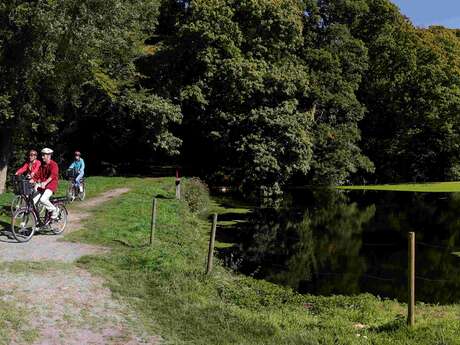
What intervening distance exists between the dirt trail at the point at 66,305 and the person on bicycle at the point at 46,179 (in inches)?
60.1

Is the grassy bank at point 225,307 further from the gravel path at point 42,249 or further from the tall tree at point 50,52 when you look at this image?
the tall tree at point 50,52

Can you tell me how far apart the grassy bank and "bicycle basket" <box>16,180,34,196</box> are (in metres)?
1.78

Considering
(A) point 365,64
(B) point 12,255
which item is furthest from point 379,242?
(A) point 365,64

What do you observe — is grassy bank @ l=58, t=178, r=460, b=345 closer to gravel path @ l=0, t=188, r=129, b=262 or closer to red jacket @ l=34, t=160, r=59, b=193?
gravel path @ l=0, t=188, r=129, b=262

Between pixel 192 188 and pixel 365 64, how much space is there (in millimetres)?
27253

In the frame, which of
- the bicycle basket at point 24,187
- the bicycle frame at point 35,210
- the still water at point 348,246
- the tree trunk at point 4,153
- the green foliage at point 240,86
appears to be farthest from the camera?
the green foliage at point 240,86

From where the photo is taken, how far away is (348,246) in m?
19.9

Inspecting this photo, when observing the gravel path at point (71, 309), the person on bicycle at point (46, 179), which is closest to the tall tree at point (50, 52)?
the person on bicycle at point (46, 179)

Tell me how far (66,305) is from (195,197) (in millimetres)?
20049

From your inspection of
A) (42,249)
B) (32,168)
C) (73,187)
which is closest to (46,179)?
(32,168)

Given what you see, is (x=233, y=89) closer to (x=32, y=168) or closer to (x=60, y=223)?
(x=60, y=223)

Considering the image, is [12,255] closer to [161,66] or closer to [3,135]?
[3,135]

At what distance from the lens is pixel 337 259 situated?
57.9 feet

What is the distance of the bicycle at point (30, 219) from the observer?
1215cm
